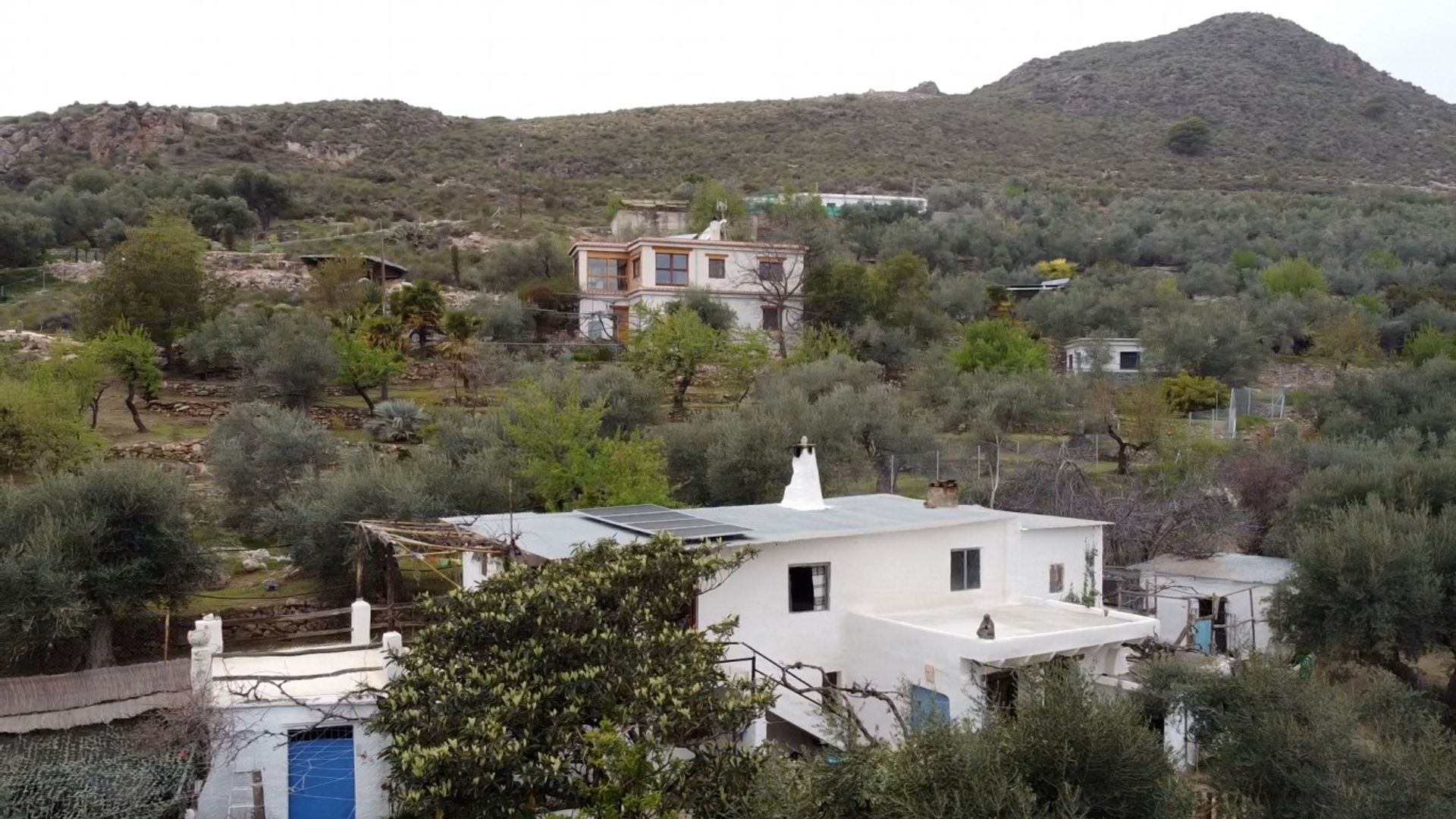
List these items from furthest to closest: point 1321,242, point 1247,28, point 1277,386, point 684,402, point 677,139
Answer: point 1247,28
point 677,139
point 1321,242
point 1277,386
point 684,402

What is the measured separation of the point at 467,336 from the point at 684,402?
8.98 meters

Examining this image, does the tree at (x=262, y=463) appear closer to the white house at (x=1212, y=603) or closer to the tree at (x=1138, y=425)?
the white house at (x=1212, y=603)

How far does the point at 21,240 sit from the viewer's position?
5638 cm

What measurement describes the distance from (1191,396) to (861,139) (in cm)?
6682

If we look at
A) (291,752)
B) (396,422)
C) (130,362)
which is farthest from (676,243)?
(291,752)

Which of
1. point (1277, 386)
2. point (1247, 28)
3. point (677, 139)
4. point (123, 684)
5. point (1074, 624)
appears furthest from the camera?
point (1247, 28)

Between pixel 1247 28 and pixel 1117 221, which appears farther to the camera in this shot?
pixel 1247 28

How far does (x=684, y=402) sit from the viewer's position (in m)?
38.9

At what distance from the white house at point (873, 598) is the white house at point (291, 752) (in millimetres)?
3457

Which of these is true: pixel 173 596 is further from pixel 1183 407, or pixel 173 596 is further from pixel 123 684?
pixel 1183 407

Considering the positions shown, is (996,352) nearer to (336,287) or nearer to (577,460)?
(577,460)

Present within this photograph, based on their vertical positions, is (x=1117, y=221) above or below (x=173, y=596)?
above

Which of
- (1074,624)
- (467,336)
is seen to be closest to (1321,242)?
(467,336)

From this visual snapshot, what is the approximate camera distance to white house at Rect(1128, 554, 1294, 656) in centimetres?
2164
